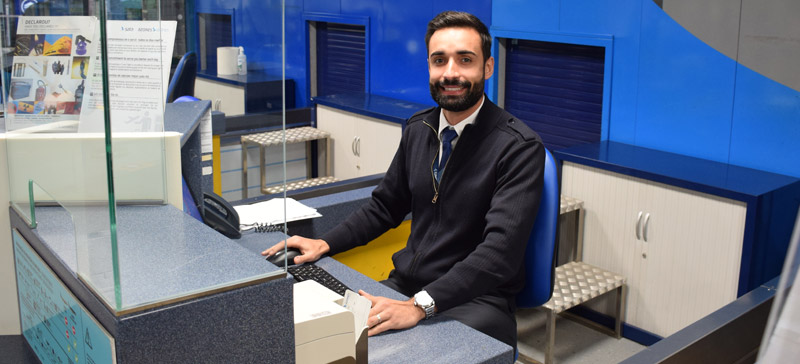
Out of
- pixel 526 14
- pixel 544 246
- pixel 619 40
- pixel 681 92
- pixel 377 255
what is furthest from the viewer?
pixel 526 14

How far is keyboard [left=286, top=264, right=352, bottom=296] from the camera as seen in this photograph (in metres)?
1.89

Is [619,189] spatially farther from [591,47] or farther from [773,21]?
[773,21]

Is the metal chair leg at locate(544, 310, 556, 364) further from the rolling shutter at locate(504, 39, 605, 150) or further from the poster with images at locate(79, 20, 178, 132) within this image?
the poster with images at locate(79, 20, 178, 132)

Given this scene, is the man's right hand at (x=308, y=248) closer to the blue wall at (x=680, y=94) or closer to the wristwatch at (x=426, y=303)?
the wristwatch at (x=426, y=303)

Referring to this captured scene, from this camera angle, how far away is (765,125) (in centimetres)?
324

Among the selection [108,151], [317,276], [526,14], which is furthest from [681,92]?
[108,151]

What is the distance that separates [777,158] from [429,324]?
2.23 metres

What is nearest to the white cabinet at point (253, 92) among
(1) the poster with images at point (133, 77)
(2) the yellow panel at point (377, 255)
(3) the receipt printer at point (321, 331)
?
(1) the poster with images at point (133, 77)

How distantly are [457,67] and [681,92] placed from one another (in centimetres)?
185

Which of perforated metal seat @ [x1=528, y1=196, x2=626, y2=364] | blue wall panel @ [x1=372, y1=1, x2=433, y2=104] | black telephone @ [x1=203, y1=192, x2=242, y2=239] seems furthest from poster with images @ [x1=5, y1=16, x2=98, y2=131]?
blue wall panel @ [x1=372, y1=1, x2=433, y2=104]

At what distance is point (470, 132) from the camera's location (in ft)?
6.95

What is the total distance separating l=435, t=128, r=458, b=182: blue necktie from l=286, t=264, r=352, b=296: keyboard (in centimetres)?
44

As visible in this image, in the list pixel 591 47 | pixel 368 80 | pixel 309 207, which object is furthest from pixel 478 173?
pixel 368 80

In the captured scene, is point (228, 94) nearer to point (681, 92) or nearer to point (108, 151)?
point (108, 151)
